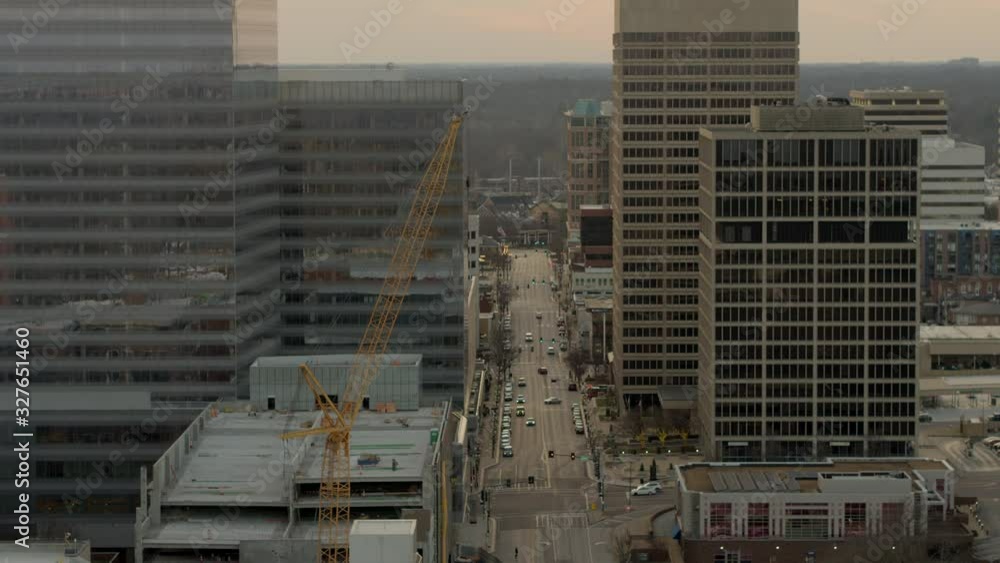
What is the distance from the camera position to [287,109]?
71.0 metres

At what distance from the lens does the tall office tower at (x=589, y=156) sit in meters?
126

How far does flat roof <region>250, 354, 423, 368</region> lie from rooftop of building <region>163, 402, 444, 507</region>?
1685 millimetres

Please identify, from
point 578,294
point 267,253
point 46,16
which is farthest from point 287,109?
point 578,294

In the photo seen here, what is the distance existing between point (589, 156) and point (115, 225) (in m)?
66.2

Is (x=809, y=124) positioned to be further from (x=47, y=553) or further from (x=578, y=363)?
(x=47, y=553)

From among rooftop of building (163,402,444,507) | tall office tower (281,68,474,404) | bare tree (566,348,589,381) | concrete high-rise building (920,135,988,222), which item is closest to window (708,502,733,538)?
rooftop of building (163,402,444,507)

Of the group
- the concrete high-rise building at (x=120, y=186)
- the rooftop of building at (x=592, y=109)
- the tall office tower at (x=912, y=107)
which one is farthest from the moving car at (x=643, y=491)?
the tall office tower at (x=912, y=107)

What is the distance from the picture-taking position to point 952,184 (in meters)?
119

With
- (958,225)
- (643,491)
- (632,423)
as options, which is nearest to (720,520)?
(643,491)

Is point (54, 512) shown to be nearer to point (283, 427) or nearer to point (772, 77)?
point (283, 427)

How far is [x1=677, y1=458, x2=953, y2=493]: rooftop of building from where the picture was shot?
5909 cm

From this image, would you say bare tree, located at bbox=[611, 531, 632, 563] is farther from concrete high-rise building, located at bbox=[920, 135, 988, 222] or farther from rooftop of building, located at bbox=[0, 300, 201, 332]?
concrete high-rise building, located at bbox=[920, 135, 988, 222]

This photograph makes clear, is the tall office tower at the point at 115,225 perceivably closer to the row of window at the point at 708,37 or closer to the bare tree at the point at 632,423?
the bare tree at the point at 632,423

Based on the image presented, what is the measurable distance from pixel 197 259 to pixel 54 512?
411 inches
